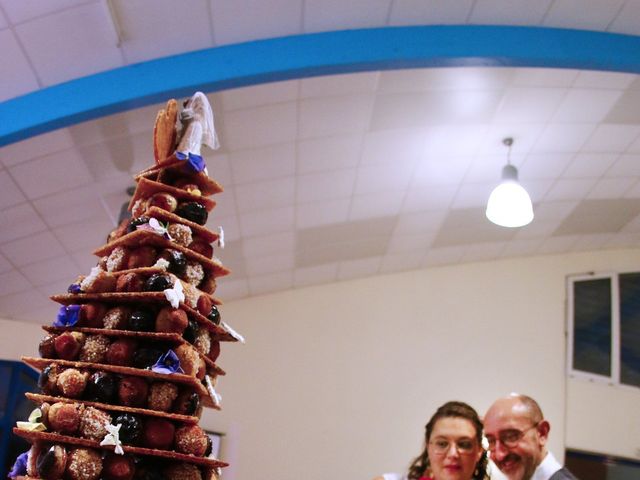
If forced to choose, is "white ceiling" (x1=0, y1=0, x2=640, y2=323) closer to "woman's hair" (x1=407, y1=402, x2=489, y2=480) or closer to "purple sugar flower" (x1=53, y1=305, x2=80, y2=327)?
"purple sugar flower" (x1=53, y1=305, x2=80, y2=327)

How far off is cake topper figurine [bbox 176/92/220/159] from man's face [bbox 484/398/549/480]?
1514mm

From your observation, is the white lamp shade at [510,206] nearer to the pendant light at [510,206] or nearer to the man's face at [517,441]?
the pendant light at [510,206]

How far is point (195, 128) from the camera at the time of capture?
238 cm

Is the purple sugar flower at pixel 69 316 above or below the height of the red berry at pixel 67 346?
above

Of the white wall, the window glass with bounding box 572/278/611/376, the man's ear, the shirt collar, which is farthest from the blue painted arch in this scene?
the window glass with bounding box 572/278/611/376

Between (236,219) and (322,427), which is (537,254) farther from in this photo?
(236,219)

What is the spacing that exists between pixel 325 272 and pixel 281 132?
2.47 meters

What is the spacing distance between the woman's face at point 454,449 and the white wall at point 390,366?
3835 mm

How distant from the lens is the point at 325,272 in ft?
21.9

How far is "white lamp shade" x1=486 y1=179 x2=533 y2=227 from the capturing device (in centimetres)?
465

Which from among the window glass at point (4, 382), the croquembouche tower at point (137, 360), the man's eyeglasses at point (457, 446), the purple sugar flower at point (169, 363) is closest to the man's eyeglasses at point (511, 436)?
the man's eyeglasses at point (457, 446)

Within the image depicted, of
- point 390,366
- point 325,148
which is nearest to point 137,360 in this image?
point 325,148

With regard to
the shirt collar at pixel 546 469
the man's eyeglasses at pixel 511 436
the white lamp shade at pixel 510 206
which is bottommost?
the shirt collar at pixel 546 469

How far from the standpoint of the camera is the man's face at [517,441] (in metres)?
2.44
